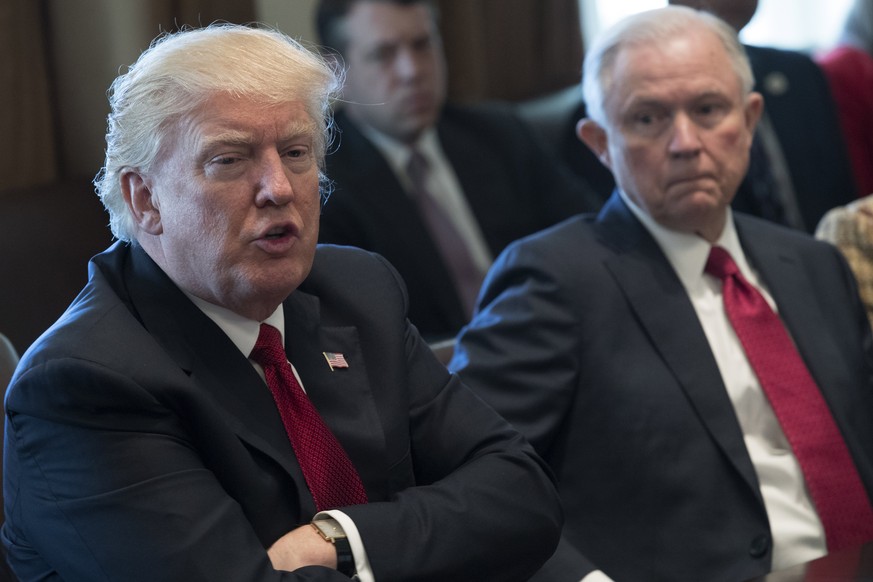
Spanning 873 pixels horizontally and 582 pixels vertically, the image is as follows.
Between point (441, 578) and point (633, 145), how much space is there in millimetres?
1055

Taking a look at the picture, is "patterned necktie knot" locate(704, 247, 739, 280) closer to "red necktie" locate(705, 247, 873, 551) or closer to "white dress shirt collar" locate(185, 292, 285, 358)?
"red necktie" locate(705, 247, 873, 551)

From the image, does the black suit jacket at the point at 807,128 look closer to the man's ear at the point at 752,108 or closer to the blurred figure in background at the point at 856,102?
the blurred figure in background at the point at 856,102

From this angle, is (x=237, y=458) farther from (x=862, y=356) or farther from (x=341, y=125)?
(x=341, y=125)

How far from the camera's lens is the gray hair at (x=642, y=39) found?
7.63 feet

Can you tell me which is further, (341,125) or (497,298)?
(341,125)

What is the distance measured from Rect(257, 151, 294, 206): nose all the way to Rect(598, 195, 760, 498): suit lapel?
81 cm

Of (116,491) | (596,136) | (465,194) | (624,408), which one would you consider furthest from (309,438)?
(465,194)

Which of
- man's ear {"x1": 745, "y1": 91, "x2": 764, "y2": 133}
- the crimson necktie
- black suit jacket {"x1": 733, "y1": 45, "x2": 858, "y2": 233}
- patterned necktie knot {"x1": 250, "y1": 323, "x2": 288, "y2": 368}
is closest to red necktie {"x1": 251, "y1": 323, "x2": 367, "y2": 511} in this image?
patterned necktie knot {"x1": 250, "y1": 323, "x2": 288, "y2": 368}

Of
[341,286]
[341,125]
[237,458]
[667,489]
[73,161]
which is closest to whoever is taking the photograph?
[237,458]

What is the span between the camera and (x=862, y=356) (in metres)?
2.38

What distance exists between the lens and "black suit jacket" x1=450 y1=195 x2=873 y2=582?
6.88ft

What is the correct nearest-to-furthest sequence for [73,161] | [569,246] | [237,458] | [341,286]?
[237,458] → [341,286] → [569,246] → [73,161]

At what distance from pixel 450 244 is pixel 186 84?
6.83ft

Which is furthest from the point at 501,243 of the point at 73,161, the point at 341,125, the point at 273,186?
the point at 273,186
